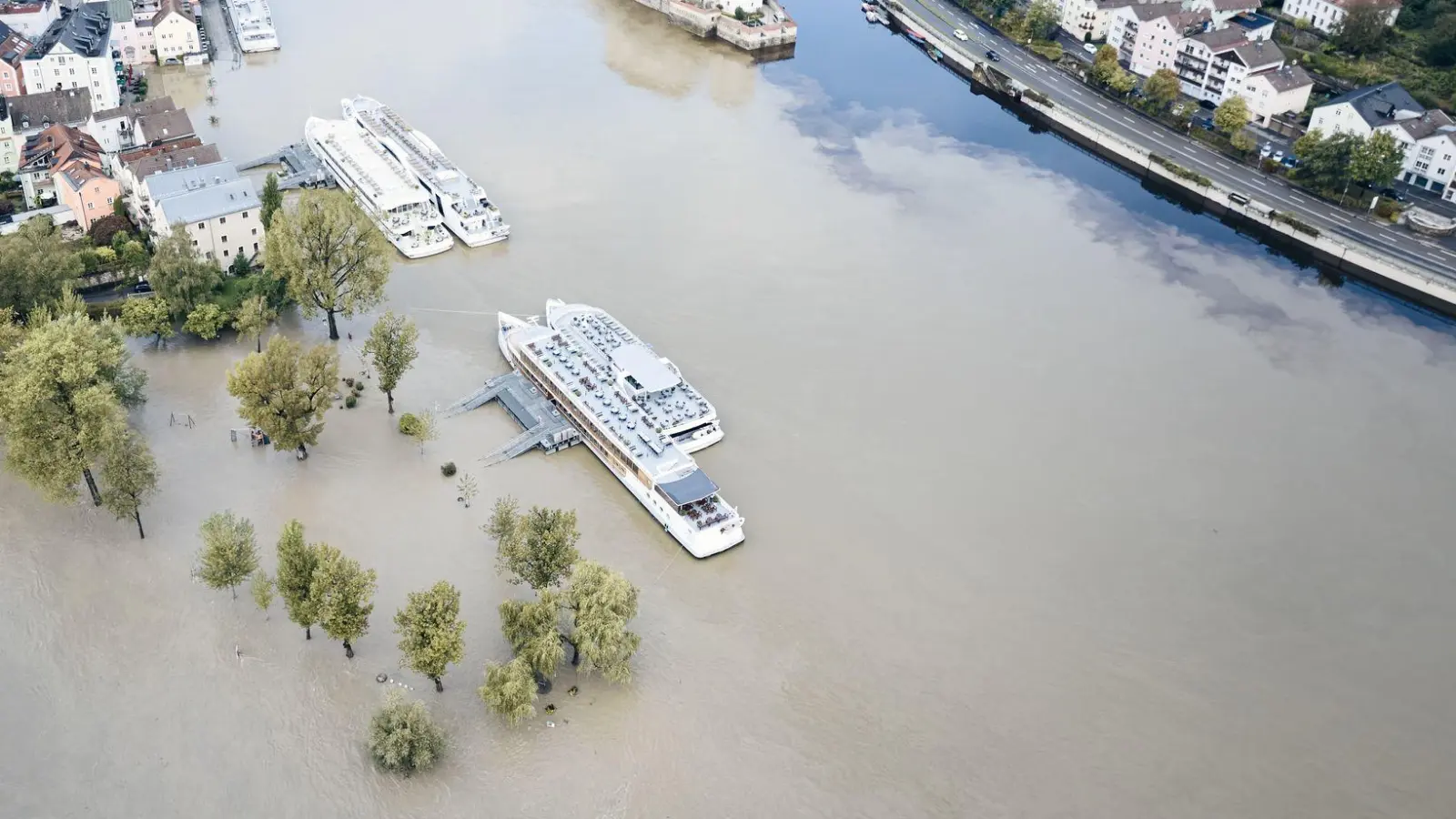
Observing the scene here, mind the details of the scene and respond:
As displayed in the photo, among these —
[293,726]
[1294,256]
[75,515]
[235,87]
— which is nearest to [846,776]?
[293,726]

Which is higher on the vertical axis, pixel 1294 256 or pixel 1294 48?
pixel 1294 48

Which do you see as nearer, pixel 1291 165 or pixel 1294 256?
pixel 1294 256

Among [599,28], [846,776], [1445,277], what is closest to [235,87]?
[599,28]

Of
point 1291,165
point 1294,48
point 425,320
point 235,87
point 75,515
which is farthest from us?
point 1294,48

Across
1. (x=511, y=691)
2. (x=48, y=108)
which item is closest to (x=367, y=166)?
(x=48, y=108)

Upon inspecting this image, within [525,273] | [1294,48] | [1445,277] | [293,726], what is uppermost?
[1294,48]

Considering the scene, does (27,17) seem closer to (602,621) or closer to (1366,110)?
(602,621)

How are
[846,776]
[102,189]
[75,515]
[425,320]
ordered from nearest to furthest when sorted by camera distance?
[846,776] < [75,515] < [425,320] < [102,189]

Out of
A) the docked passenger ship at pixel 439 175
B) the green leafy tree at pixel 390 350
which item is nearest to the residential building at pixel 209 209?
the docked passenger ship at pixel 439 175

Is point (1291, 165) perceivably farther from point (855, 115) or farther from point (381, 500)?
point (381, 500)

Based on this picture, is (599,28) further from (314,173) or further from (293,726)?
(293,726)
